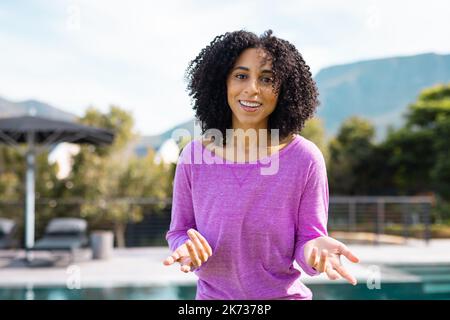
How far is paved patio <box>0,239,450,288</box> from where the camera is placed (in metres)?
6.50

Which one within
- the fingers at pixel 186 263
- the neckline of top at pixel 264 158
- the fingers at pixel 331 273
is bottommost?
the fingers at pixel 331 273

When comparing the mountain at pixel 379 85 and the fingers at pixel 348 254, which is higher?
the mountain at pixel 379 85

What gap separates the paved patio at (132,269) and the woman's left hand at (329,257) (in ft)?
17.6

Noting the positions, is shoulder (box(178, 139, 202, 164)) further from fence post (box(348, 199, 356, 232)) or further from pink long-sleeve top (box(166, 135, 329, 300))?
fence post (box(348, 199, 356, 232))

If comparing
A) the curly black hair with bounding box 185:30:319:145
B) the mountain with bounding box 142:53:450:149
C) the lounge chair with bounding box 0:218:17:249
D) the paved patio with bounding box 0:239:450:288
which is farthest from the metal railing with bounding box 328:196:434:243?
the mountain with bounding box 142:53:450:149

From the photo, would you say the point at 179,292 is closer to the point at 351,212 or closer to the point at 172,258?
the point at 172,258

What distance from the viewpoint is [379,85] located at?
6181 cm

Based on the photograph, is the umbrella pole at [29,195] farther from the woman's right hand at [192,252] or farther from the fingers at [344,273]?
the fingers at [344,273]

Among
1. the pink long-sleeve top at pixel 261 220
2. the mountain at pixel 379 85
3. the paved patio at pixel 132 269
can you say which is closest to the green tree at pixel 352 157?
the paved patio at pixel 132 269

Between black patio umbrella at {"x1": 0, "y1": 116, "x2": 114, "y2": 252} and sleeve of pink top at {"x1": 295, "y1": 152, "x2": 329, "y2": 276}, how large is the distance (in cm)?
672

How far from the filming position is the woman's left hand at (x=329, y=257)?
0.97 metres
